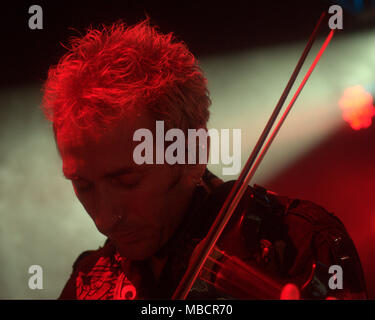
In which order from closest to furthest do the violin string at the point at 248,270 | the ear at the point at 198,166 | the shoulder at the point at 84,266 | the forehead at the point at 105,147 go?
the violin string at the point at 248,270 < the forehead at the point at 105,147 < the ear at the point at 198,166 < the shoulder at the point at 84,266

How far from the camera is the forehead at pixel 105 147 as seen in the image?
86 centimetres

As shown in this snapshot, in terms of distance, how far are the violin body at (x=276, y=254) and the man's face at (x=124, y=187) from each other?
0.16 metres

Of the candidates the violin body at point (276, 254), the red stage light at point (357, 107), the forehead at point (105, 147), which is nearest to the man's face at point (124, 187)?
the forehead at point (105, 147)

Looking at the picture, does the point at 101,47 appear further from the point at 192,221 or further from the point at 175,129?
the point at 192,221

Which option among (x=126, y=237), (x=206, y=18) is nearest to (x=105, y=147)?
(x=126, y=237)

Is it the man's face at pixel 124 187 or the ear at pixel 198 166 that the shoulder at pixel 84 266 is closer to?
the man's face at pixel 124 187

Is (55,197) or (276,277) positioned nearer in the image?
(276,277)

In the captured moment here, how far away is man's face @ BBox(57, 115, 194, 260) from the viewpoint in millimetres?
862

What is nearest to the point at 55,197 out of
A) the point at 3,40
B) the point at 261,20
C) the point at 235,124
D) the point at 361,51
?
the point at 3,40

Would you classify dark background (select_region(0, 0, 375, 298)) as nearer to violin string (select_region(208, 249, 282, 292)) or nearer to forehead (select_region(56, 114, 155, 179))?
forehead (select_region(56, 114, 155, 179))

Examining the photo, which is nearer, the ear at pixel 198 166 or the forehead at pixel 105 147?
the forehead at pixel 105 147

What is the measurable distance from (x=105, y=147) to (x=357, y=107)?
930mm

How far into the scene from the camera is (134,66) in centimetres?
89

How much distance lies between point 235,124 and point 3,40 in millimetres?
861
